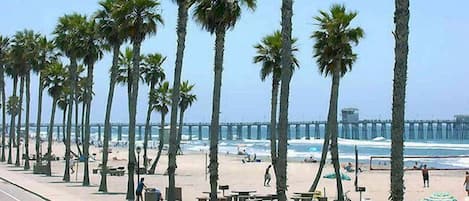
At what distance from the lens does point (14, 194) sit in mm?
40781

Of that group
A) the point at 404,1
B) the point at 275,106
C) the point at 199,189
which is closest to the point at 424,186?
the point at 199,189

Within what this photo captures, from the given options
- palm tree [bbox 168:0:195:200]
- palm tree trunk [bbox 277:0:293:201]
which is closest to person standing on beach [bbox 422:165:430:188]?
palm tree [bbox 168:0:195:200]

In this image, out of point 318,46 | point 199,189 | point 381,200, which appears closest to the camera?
point 318,46

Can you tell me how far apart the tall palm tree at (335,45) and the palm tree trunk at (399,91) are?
1914 cm

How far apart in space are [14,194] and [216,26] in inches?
741

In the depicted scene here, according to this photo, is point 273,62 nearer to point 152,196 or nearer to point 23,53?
point 152,196

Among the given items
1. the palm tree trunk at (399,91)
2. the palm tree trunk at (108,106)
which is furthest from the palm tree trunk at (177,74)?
the palm tree trunk at (399,91)

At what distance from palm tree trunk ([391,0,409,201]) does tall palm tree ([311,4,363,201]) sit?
19.1 meters

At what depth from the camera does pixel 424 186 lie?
5288 cm

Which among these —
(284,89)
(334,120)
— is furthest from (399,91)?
(334,120)

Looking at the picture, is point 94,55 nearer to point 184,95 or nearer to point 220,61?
point 220,61

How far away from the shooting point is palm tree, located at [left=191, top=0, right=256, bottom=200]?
27.1 metres

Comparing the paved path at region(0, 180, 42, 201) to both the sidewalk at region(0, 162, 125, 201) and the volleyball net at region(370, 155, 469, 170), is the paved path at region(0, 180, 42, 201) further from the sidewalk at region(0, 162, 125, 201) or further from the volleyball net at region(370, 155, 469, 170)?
the volleyball net at region(370, 155, 469, 170)

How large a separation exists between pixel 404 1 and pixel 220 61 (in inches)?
542
